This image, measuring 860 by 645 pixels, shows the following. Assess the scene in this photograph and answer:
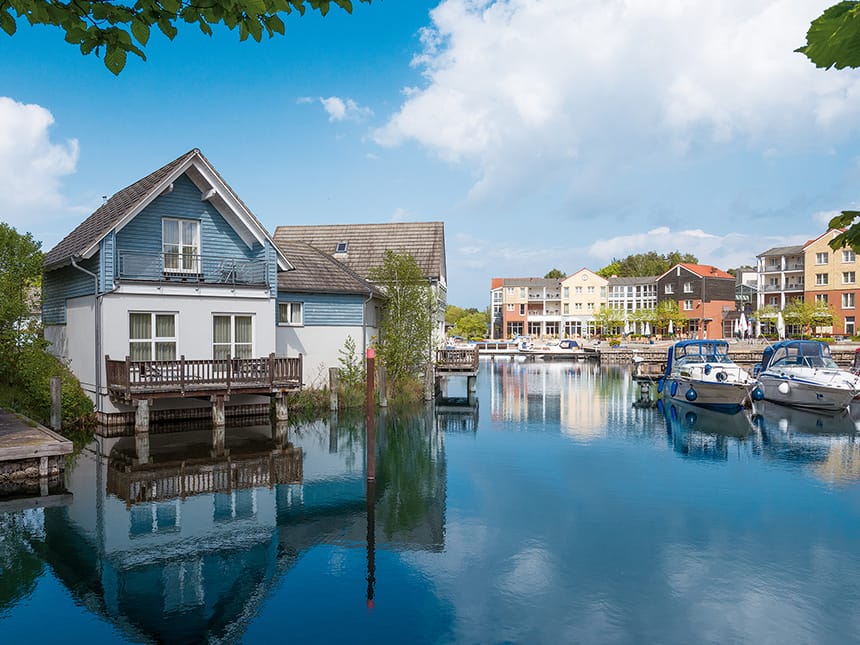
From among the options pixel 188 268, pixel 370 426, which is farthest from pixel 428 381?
pixel 370 426

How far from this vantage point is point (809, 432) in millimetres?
25359

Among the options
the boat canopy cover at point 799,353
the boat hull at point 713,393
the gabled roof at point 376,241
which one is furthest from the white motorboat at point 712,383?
the gabled roof at point 376,241

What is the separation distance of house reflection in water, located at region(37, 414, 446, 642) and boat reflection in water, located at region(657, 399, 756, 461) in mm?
8861

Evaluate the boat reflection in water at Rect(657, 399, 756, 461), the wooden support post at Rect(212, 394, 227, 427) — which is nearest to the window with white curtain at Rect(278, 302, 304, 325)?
the wooden support post at Rect(212, 394, 227, 427)

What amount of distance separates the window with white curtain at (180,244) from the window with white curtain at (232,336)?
6.90 feet

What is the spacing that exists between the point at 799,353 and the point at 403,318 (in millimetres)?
20444

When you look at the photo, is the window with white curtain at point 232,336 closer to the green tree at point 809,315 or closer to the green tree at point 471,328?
the green tree at point 809,315

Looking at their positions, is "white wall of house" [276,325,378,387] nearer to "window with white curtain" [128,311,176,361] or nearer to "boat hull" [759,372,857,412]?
"window with white curtain" [128,311,176,361]

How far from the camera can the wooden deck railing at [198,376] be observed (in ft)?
67.8

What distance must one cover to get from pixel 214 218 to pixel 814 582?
2135 centimetres

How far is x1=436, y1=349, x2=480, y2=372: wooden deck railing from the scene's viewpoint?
3603cm

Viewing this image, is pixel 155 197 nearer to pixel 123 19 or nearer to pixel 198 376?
pixel 198 376

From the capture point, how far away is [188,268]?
2347 centimetres

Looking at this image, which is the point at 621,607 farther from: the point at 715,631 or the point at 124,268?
the point at 124,268
